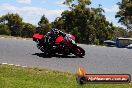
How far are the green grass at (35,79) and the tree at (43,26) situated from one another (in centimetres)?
6728

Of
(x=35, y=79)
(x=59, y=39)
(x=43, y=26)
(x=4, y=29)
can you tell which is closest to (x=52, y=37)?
(x=59, y=39)

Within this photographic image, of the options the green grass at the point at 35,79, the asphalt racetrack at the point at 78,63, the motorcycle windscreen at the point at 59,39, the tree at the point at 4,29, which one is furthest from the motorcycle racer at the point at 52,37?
the tree at the point at 4,29

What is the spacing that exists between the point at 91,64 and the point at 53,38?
3.06m

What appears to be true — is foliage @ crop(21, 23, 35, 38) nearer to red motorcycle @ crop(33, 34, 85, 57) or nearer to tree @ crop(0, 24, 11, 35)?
tree @ crop(0, 24, 11, 35)

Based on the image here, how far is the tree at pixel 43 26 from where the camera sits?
7975 cm

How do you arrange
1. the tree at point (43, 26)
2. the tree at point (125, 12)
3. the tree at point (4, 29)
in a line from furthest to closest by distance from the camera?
the tree at point (4, 29), the tree at point (43, 26), the tree at point (125, 12)

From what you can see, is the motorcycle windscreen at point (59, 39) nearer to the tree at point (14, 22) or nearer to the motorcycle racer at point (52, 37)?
the motorcycle racer at point (52, 37)

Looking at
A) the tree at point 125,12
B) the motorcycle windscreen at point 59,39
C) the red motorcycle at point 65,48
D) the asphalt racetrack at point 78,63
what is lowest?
the asphalt racetrack at point 78,63

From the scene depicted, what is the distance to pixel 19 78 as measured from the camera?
924cm

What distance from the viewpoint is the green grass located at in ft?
27.7

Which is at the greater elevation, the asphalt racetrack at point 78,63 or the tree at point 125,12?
the tree at point 125,12

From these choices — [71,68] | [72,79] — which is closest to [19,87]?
[72,79]

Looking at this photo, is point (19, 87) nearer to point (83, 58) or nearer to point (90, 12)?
point (83, 58)

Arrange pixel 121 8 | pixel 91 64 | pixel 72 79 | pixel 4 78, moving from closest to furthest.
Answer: pixel 4 78 → pixel 72 79 → pixel 91 64 → pixel 121 8
